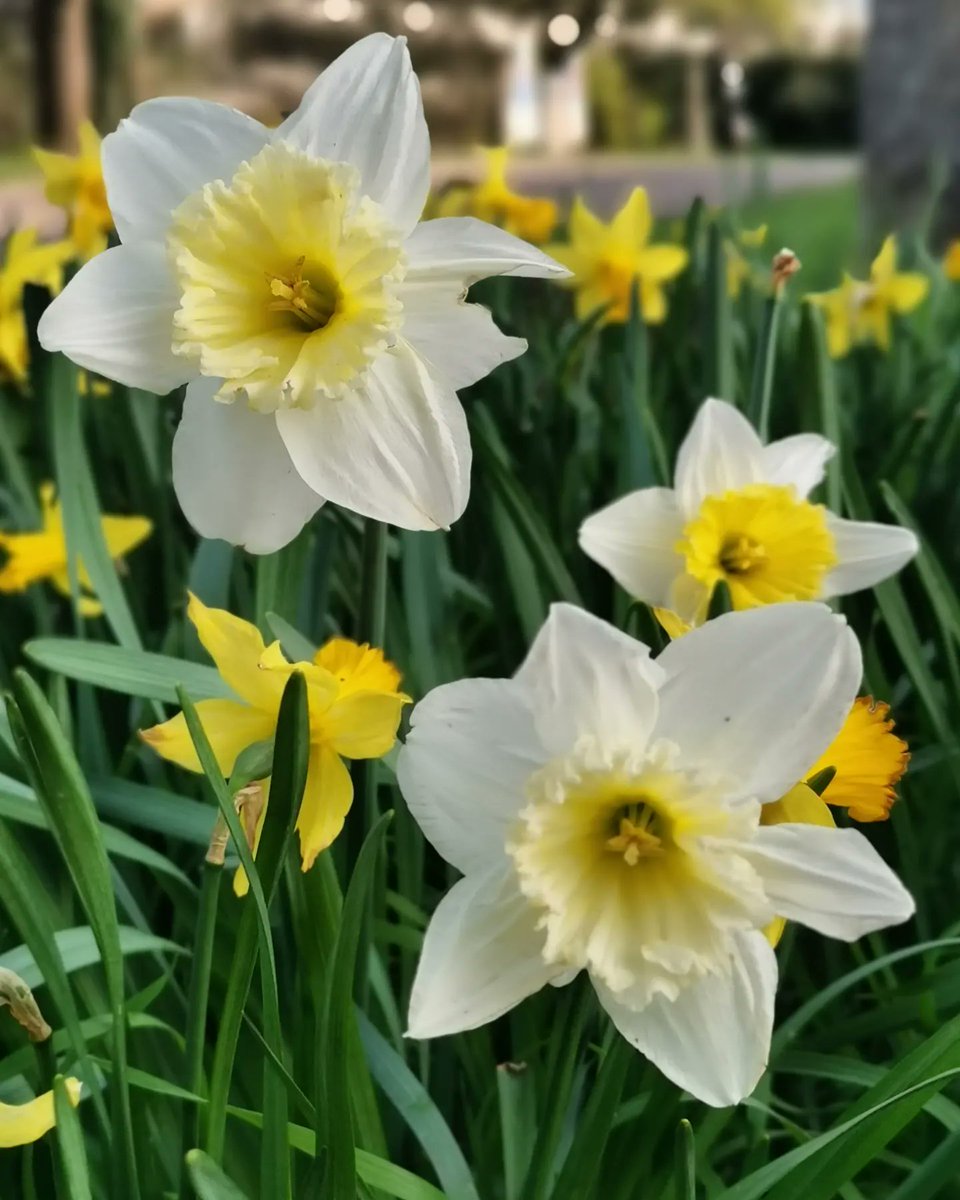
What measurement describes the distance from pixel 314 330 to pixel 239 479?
0.07 meters

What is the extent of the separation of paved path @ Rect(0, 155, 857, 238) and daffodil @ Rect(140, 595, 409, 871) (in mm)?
1820

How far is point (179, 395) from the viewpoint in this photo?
0.91 metres

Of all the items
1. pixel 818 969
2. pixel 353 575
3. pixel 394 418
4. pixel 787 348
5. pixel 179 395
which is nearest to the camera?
pixel 394 418

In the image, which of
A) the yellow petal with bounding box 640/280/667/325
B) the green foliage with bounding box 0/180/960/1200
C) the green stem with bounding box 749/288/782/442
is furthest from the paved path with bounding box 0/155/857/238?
the green stem with bounding box 749/288/782/442

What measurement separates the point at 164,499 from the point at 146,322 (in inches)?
17.1

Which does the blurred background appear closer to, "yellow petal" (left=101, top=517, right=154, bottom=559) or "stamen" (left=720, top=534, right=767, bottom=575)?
"yellow petal" (left=101, top=517, right=154, bottom=559)

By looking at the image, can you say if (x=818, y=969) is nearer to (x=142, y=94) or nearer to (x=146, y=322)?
(x=146, y=322)

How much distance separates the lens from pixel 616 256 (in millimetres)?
1047

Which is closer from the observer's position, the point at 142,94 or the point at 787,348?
the point at 787,348

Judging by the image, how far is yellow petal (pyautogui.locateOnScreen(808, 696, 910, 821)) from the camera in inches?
13.9

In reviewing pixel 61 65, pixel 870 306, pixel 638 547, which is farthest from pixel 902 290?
pixel 61 65

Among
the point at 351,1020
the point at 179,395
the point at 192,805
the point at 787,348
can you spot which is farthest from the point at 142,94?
the point at 351,1020

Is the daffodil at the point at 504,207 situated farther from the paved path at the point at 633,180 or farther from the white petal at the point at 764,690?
the white petal at the point at 764,690

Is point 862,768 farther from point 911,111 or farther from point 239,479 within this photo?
point 911,111
